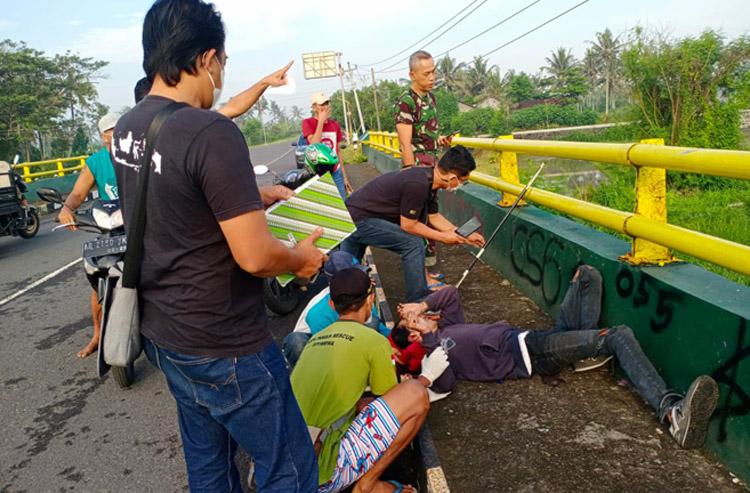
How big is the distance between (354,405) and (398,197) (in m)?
2.25

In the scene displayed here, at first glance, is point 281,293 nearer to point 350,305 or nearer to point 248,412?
point 350,305

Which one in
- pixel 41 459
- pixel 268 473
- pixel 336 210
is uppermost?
pixel 336 210

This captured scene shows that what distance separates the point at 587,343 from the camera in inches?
126

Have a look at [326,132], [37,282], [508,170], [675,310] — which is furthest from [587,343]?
[37,282]

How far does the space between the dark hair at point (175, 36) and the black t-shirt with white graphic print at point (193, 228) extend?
0.10 meters

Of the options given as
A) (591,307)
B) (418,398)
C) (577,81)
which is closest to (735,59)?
(591,307)

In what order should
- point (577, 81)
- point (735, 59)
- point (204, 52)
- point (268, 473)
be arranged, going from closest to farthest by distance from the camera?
1. point (204, 52)
2. point (268, 473)
3. point (735, 59)
4. point (577, 81)

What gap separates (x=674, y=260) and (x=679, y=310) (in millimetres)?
442

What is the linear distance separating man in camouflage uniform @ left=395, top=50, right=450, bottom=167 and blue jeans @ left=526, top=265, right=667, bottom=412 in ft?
8.83

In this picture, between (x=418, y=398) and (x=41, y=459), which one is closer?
(x=418, y=398)

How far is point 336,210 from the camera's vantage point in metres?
2.53

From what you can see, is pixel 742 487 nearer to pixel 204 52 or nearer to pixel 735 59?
pixel 204 52

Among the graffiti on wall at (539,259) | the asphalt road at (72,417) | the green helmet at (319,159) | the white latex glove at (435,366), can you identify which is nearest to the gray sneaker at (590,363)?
the graffiti on wall at (539,259)

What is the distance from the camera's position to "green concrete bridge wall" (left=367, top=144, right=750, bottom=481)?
7.67 ft
